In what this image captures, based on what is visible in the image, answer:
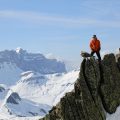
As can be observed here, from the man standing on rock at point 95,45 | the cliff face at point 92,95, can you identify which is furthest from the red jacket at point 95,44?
the cliff face at point 92,95

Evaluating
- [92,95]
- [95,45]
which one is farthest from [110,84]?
[95,45]

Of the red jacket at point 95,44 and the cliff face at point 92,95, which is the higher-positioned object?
the red jacket at point 95,44

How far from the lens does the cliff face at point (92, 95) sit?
38750 millimetres

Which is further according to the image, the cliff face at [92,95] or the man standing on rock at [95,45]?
the man standing on rock at [95,45]

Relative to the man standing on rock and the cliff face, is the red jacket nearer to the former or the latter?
the man standing on rock

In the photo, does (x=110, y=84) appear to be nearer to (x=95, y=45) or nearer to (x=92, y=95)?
(x=92, y=95)

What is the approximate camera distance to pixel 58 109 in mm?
39781

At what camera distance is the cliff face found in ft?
127

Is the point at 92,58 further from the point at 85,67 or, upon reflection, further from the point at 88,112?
the point at 88,112

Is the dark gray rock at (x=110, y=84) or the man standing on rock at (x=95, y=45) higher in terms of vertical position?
the man standing on rock at (x=95, y=45)

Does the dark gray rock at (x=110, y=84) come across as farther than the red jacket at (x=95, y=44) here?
No

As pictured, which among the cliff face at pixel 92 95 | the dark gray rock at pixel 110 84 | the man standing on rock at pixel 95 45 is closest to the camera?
the cliff face at pixel 92 95

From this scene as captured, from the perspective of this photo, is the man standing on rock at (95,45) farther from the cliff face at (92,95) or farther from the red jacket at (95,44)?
the cliff face at (92,95)

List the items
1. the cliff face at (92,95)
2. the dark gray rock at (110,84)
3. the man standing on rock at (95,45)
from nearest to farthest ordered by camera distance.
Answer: the cliff face at (92,95) → the dark gray rock at (110,84) → the man standing on rock at (95,45)
